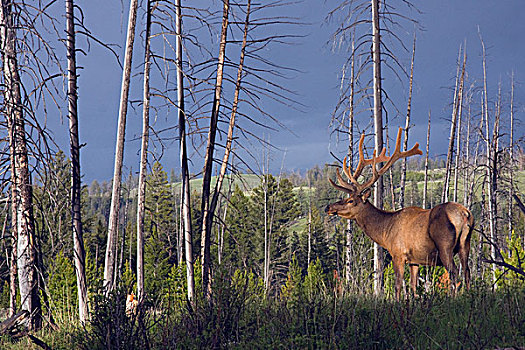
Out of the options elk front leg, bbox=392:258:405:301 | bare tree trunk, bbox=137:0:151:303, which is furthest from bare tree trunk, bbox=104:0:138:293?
elk front leg, bbox=392:258:405:301

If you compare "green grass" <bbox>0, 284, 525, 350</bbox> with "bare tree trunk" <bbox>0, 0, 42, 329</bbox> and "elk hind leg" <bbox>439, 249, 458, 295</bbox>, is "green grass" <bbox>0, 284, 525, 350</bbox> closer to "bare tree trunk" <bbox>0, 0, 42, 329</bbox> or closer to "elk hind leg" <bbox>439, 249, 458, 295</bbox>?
"elk hind leg" <bbox>439, 249, 458, 295</bbox>

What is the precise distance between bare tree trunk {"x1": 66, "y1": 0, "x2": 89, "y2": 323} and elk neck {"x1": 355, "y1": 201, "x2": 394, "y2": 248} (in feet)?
16.3

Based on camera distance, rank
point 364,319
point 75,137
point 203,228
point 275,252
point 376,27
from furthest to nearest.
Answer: point 275,252 < point 376,27 < point 203,228 < point 75,137 < point 364,319

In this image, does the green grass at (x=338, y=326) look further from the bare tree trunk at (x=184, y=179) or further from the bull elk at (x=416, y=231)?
the bare tree trunk at (x=184, y=179)

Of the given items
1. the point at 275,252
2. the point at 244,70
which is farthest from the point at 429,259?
the point at 275,252

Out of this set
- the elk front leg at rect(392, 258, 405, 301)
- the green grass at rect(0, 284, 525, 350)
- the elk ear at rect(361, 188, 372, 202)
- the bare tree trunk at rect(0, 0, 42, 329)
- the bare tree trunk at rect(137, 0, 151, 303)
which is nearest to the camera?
the green grass at rect(0, 284, 525, 350)

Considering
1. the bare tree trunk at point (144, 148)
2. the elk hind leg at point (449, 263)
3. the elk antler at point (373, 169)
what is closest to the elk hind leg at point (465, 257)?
the elk hind leg at point (449, 263)

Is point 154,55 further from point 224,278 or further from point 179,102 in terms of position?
point 224,278

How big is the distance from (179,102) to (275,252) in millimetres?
40415

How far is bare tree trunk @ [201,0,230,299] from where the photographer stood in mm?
9906

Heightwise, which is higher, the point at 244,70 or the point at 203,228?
the point at 244,70

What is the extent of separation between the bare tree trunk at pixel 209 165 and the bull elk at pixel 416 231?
8.44 feet

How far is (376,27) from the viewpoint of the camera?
11883 mm

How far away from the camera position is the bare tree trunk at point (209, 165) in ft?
32.5
